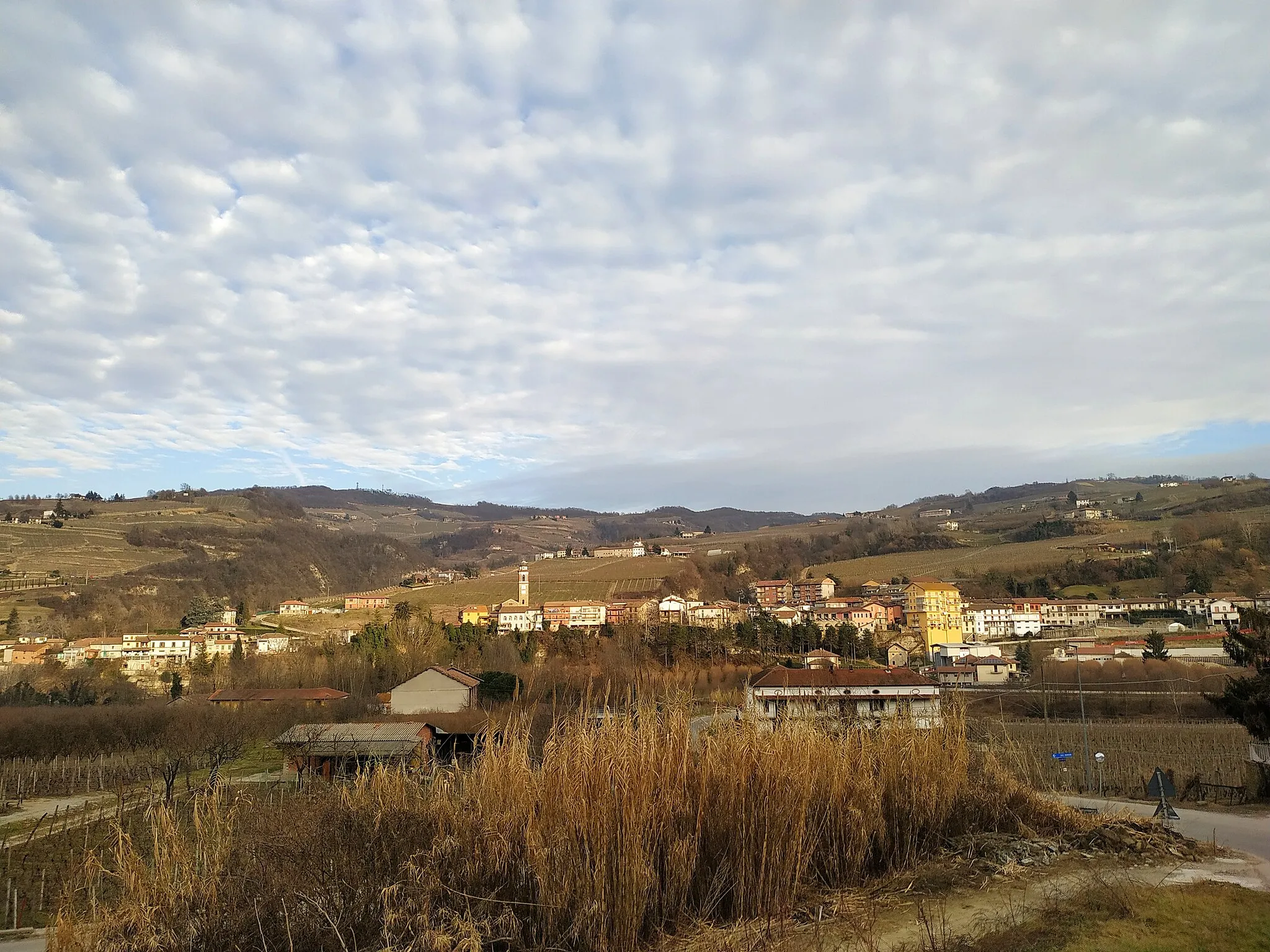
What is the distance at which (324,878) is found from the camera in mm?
4352

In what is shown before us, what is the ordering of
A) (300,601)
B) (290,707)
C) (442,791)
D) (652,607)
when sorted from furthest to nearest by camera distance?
1. (300,601)
2. (652,607)
3. (290,707)
4. (442,791)

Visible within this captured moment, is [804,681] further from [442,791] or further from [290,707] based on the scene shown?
[290,707]

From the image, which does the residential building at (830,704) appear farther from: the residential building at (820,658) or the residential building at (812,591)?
the residential building at (812,591)

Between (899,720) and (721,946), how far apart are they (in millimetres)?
3159

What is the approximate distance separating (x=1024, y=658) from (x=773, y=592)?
30.9 meters

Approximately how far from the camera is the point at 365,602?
82625 millimetres

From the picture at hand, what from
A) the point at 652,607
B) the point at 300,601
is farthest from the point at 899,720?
the point at 300,601

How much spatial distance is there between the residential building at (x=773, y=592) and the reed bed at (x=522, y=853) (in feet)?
245

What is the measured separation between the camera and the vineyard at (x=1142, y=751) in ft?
67.6

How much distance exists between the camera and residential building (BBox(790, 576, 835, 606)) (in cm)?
7700

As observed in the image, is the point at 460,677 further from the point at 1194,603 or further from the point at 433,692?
the point at 1194,603

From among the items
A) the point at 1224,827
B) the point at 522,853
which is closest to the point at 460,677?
Result: the point at 1224,827

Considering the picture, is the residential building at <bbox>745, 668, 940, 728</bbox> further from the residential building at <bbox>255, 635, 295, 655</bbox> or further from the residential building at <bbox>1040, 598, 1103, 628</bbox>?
the residential building at <bbox>1040, 598, 1103, 628</bbox>

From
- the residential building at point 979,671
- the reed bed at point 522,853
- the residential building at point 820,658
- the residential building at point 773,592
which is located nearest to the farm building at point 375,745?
the reed bed at point 522,853
